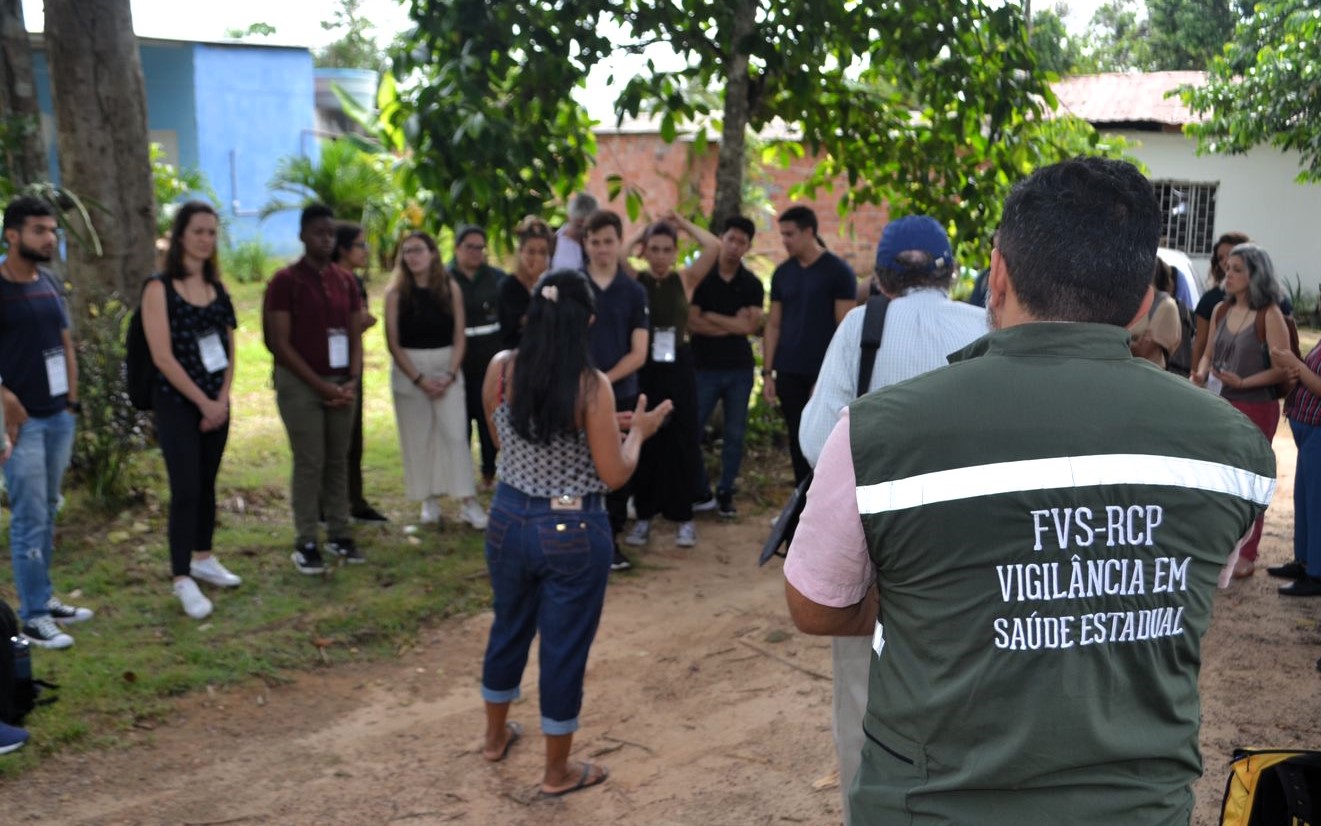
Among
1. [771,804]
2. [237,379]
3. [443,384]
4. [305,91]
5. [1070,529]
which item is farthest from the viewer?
[305,91]

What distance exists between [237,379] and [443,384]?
19.7ft

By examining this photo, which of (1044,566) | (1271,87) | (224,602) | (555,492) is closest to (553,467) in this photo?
(555,492)

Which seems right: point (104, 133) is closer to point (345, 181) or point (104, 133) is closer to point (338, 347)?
point (338, 347)

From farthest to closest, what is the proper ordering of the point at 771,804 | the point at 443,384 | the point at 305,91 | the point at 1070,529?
the point at 305,91 → the point at 443,384 → the point at 771,804 → the point at 1070,529

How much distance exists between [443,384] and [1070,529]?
6024 mm

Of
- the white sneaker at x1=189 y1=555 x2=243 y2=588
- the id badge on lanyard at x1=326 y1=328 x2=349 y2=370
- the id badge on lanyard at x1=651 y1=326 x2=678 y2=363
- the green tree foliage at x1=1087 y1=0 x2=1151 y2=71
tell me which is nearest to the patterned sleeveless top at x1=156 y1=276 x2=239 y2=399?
the id badge on lanyard at x1=326 y1=328 x2=349 y2=370

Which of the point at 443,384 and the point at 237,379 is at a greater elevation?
the point at 443,384

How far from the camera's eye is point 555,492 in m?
4.23

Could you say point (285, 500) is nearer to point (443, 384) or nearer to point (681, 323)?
point (443, 384)

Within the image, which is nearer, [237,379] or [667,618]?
[667,618]

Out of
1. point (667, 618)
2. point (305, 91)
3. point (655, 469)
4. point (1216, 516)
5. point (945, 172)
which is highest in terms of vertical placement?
point (305, 91)

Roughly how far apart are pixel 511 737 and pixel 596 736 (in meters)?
0.36

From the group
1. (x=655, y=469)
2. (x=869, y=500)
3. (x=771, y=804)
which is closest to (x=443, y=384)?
(x=655, y=469)

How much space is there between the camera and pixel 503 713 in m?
4.68
